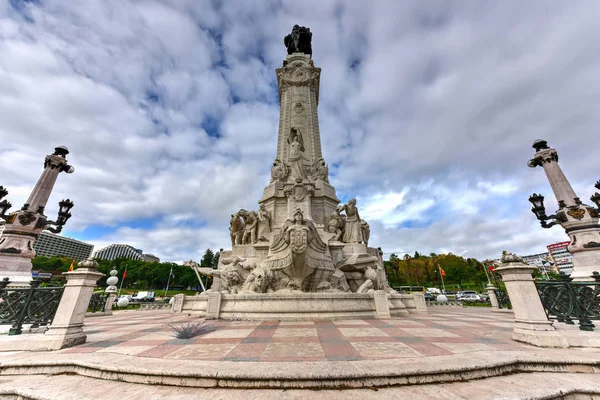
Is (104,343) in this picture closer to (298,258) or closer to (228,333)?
(228,333)

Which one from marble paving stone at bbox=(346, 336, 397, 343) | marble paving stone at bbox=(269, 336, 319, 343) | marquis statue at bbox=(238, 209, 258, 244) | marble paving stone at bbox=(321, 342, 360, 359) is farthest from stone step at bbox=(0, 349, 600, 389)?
marquis statue at bbox=(238, 209, 258, 244)

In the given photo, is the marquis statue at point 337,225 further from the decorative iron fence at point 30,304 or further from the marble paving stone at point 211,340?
the decorative iron fence at point 30,304

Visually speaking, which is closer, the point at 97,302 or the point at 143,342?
the point at 143,342

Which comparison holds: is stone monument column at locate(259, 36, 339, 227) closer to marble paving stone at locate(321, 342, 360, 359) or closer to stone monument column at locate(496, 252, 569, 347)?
marble paving stone at locate(321, 342, 360, 359)

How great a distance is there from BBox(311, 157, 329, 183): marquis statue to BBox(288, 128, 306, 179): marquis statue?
2.94 feet

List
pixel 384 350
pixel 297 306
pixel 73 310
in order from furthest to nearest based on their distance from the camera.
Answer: pixel 297 306 < pixel 73 310 < pixel 384 350

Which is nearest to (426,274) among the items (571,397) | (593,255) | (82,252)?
(593,255)

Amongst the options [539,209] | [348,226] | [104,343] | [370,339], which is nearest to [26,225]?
[104,343]

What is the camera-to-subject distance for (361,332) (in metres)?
6.09

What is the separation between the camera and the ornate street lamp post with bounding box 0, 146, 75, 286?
12.2m

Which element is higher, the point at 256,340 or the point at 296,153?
the point at 296,153

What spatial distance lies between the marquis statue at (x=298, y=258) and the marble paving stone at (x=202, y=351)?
15.1 ft

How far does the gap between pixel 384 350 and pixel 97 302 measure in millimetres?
16602

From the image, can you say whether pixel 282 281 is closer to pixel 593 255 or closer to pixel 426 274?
pixel 593 255
